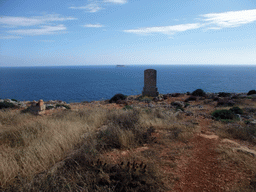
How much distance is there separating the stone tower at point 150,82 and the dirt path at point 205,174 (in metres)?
14.9

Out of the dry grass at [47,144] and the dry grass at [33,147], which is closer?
the dry grass at [47,144]

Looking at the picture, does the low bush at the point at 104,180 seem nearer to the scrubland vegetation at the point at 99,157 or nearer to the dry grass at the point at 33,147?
the scrubland vegetation at the point at 99,157

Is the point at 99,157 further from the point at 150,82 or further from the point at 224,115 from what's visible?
the point at 150,82

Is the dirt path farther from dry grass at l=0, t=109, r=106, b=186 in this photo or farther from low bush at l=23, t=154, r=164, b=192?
dry grass at l=0, t=109, r=106, b=186

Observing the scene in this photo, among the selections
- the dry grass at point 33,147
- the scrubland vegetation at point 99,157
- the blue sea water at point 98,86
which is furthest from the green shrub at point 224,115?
the blue sea water at point 98,86

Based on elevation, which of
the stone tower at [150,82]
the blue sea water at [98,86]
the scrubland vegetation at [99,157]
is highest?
the stone tower at [150,82]

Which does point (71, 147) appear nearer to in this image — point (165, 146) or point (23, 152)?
point (23, 152)

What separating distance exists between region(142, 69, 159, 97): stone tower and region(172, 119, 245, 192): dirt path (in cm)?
1485

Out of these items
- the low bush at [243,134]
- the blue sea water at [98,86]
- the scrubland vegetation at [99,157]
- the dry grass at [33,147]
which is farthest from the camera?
the blue sea water at [98,86]

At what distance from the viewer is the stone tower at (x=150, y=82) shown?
1906 cm

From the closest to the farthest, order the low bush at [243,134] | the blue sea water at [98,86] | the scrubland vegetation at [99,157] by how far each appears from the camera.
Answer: the scrubland vegetation at [99,157]
the low bush at [243,134]
the blue sea water at [98,86]

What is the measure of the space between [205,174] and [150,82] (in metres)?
16.2

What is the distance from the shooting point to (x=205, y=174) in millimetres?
3467

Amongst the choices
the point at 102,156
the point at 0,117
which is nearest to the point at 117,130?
the point at 102,156
